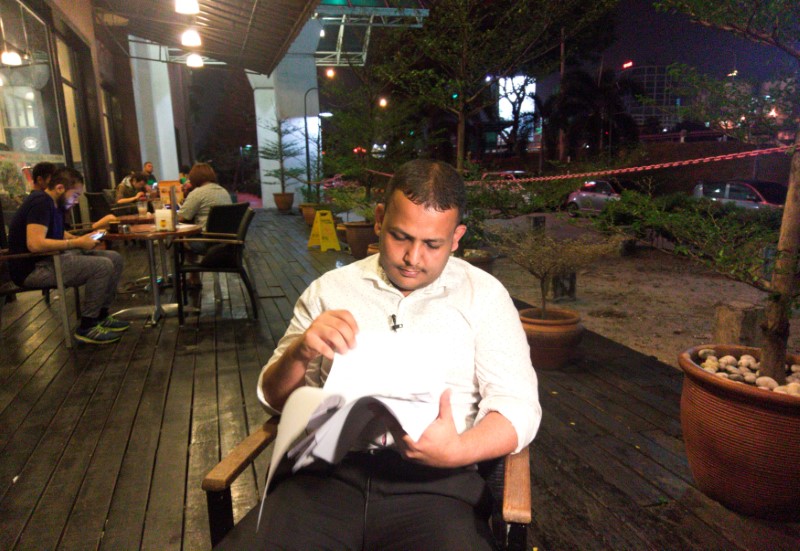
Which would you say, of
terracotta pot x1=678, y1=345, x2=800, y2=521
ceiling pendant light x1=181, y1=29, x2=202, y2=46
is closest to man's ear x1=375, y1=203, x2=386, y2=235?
terracotta pot x1=678, y1=345, x2=800, y2=521

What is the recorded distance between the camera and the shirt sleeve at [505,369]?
120 centimetres

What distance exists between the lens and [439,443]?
3.43 ft

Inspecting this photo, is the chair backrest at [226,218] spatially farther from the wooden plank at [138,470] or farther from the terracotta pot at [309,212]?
the terracotta pot at [309,212]

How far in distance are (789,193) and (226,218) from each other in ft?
12.9

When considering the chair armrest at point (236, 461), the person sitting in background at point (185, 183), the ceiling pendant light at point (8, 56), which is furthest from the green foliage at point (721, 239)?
the ceiling pendant light at point (8, 56)

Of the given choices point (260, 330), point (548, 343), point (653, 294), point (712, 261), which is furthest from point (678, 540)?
point (653, 294)

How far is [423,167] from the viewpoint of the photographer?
51.3 inches

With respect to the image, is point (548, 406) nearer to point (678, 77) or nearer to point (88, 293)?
point (678, 77)

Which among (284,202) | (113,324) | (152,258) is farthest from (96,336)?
(284,202)

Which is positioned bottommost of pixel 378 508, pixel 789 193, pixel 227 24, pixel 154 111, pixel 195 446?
pixel 195 446

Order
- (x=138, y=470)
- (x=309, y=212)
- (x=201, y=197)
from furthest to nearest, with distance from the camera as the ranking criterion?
(x=309, y=212) < (x=201, y=197) < (x=138, y=470)

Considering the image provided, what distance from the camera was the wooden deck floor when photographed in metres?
1.79

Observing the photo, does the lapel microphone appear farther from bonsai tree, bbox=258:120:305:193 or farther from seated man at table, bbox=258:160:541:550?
bonsai tree, bbox=258:120:305:193

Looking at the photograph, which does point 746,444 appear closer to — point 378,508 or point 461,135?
point 378,508
